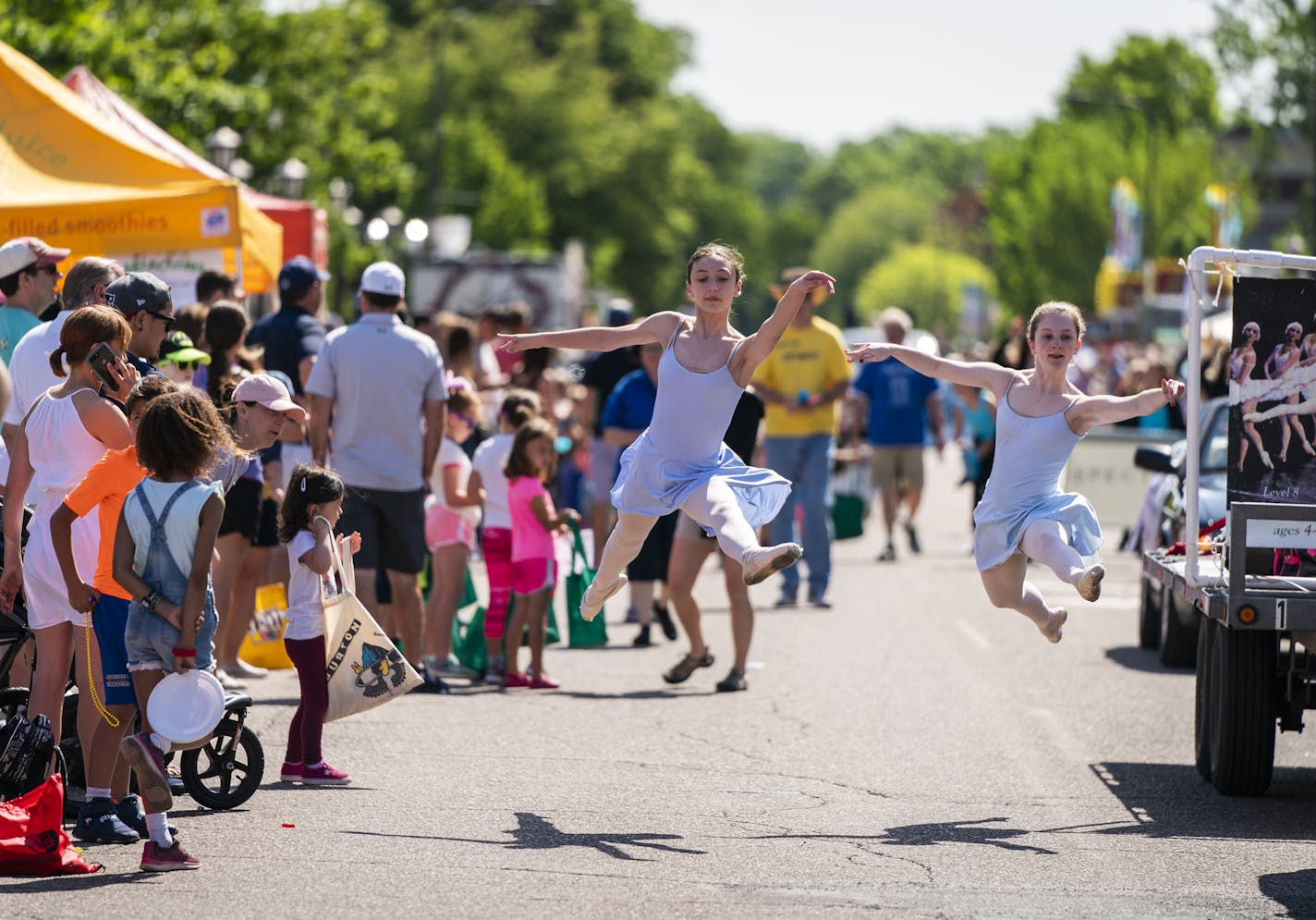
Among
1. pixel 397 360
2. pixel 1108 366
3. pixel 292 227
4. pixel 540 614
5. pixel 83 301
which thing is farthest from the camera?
Answer: pixel 1108 366

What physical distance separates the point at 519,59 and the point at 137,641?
6761 centimetres

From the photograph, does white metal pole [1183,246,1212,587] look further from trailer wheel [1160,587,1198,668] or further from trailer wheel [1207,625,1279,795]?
trailer wheel [1160,587,1198,668]

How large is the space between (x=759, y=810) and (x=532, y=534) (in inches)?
147

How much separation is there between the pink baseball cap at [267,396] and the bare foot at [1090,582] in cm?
318

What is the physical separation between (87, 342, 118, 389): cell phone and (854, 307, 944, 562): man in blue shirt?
12.3m

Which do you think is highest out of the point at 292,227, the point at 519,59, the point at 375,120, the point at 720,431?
the point at 519,59

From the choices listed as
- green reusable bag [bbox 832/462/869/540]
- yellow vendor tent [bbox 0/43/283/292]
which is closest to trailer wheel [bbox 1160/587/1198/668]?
yellow vendor tent [bbox 0/43/283/292]

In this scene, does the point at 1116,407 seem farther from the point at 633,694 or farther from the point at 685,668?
the point at 685,668

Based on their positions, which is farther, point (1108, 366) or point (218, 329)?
point (1108, 366)

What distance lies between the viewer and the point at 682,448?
8891 millimetres

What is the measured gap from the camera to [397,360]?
1105 centimetres

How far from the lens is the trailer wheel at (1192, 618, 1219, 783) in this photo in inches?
364

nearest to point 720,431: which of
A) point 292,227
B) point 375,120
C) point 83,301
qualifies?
point 83,301

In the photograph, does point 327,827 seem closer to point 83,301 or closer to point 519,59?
point 83,301
